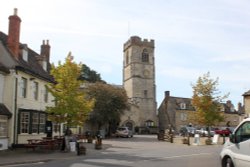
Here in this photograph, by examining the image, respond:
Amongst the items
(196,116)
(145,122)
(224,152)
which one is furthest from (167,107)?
(224,152)

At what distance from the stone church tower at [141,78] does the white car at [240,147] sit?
267ft

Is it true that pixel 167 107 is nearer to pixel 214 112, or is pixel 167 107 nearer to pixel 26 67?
pixel 214 112

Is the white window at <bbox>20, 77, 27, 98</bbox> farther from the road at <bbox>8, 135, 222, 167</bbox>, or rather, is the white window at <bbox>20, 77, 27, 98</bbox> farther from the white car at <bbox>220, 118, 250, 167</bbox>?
the white car at <bbox>220, 118, 250, 167</bbox>

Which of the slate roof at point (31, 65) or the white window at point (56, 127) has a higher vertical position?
the slate roof at point (31, 65)

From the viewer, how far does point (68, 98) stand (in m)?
29.2

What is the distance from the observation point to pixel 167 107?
8981 cm

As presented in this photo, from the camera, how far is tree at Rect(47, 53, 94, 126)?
2919 centimetres

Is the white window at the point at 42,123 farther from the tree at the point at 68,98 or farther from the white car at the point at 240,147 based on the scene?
the white car at the point at 240,147

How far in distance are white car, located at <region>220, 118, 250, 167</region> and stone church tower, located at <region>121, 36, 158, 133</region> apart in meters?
81.3

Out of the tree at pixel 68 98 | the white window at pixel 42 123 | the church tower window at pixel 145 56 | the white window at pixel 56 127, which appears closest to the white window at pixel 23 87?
the tree at pixel 68 98

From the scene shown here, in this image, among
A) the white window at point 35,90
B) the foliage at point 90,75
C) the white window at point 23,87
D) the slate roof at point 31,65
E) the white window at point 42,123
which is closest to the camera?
the slate roof at point 31,65

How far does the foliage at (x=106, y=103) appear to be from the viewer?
58.3m

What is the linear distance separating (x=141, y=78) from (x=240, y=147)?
296 feet

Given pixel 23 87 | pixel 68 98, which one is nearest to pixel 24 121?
pixel 23 87
